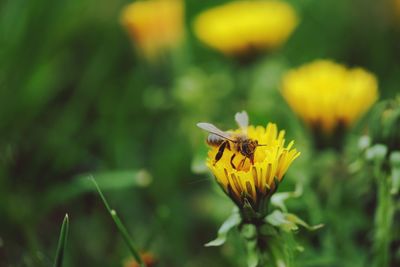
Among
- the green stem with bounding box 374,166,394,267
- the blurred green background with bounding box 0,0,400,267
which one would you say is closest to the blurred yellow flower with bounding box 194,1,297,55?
the blurred green background with bounding box 0,0,400,267

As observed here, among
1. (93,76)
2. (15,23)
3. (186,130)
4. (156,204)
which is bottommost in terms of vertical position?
(156,204)

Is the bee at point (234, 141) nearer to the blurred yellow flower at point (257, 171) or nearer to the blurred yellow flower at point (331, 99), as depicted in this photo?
the blurred yellow flower at point (257, 171)

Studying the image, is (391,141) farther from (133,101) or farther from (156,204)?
(133,101)

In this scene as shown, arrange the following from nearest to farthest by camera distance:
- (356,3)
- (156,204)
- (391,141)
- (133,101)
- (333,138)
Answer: (391,141), (333,138), (156,204), (133,101), (356,3)

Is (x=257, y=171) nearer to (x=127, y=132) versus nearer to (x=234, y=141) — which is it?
(x=234, y=141)

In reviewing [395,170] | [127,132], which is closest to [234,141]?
[395,170]

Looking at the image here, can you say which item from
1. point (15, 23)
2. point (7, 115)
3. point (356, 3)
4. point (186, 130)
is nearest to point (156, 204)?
point (186, 130)
